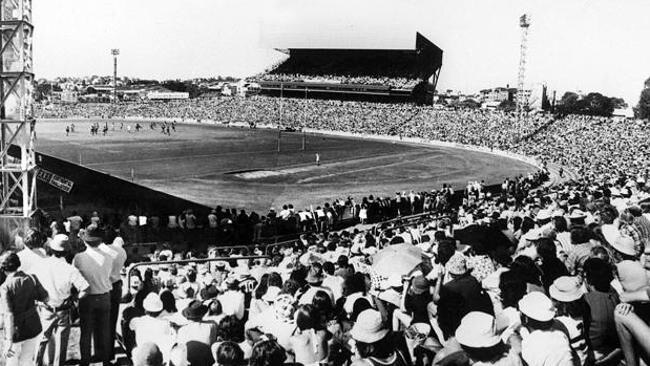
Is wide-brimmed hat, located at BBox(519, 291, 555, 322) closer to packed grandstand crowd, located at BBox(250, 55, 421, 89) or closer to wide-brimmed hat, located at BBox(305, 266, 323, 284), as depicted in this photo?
wide-brimmed hat, located at BBox(305, 266, 323, 284)

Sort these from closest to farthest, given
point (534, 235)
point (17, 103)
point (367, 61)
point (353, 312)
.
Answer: point (353, 312)
point (534, 235)
point (17, 103)
point (367, 61)

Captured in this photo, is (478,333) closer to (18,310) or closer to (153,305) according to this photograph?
(153,305)

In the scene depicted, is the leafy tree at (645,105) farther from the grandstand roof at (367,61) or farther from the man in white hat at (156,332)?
the man in white hat at (156,332)

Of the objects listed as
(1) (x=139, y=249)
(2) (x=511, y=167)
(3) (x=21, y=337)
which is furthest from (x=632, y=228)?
(2) (x=511, y=167)

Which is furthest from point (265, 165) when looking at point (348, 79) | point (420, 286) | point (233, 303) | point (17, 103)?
point (348, 79)

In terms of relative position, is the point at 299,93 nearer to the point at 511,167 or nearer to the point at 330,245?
the point at 511,167

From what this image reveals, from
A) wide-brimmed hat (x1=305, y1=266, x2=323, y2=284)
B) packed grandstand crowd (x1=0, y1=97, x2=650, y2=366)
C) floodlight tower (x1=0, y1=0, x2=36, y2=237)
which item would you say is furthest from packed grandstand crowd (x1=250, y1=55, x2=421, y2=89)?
wide-brimmed hat (x1=305, y1=266, x2=323, y2=284)

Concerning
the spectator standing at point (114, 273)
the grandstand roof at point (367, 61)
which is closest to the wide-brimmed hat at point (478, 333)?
the spectator standing at point (114, 273)
